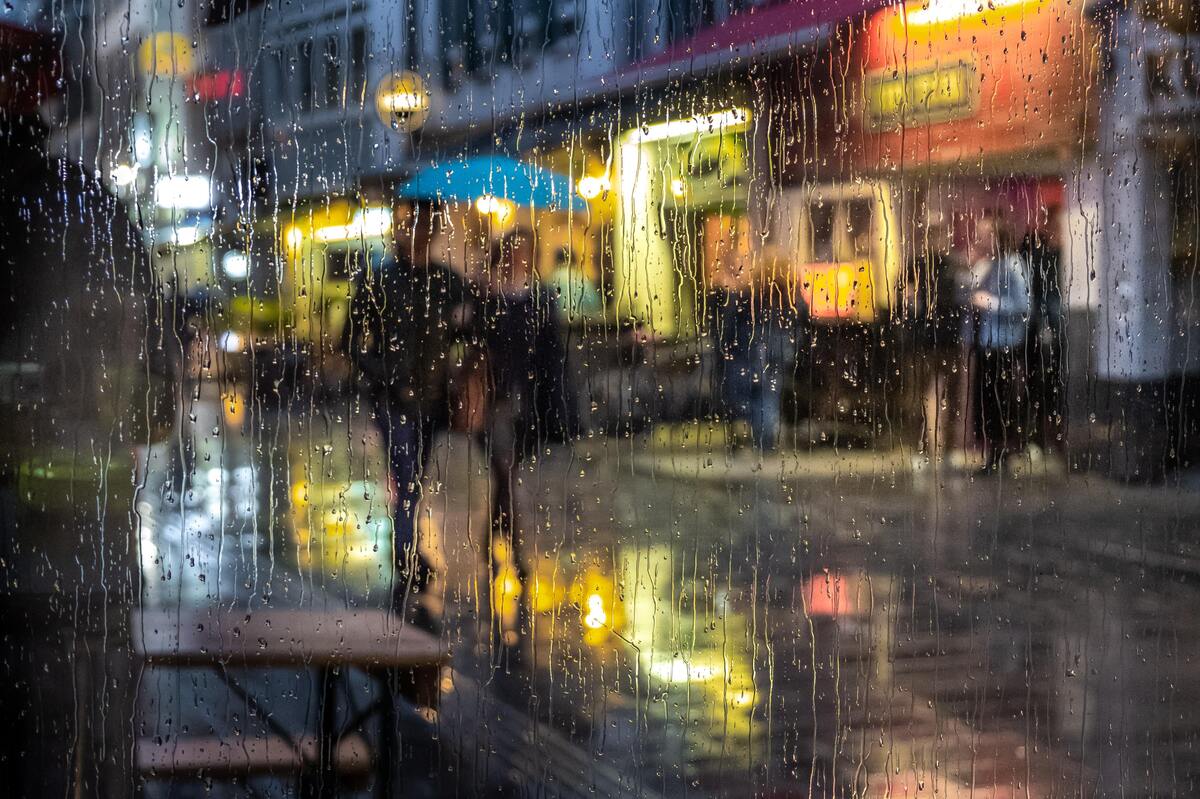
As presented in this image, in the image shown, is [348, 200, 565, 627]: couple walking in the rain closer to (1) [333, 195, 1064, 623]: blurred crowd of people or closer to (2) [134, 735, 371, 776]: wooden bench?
(1) [333, 195, 1064, 623]: blurred crowd of people

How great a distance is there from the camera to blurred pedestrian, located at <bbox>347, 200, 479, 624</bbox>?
67.2 inches

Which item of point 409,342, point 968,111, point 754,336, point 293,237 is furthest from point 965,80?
point 293,237

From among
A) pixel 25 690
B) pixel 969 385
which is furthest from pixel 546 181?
pixel 25 690

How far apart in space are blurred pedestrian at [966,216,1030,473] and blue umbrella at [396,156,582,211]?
0.69 m

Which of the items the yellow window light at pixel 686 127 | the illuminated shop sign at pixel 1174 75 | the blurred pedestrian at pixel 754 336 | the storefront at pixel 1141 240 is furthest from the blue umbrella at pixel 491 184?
the illuminated shop sign at pixel 1174 75

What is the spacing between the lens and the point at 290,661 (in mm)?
1735

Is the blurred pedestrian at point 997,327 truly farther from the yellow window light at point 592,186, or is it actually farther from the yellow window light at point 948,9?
the yellow window light at point 592,186

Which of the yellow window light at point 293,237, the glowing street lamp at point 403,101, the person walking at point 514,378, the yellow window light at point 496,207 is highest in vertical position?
the glowing street lamp at point 403,101

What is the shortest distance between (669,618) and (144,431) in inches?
34.3

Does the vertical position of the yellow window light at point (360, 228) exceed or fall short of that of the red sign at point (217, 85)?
it falls short

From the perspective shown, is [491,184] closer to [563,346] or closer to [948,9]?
[563,346]

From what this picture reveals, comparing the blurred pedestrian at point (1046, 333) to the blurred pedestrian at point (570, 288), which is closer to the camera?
the blurred pedestrian at point (570, 288)

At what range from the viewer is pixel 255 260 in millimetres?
1681

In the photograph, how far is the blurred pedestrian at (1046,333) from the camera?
1.86 meters
